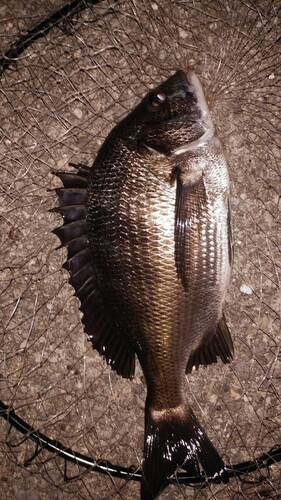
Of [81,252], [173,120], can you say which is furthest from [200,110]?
[81,252]

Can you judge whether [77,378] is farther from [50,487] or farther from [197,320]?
[197,320]

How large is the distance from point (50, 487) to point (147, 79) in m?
2.30

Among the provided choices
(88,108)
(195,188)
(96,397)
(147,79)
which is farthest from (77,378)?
(147,79)

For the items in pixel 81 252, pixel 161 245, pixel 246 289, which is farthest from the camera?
pixel 246 289

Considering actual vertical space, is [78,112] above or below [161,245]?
above

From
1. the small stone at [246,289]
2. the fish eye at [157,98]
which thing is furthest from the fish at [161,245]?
the small stone at [246,289]

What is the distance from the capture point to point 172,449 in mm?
1924

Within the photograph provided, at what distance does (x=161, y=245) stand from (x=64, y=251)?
779 millimetres

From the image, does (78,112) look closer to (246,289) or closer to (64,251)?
(64,251)

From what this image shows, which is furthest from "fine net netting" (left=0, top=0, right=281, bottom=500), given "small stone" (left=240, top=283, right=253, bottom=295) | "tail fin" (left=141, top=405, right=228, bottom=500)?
"tail fin" (left=141, top=405, right=228, bottom=500)

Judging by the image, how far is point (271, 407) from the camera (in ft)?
7.20

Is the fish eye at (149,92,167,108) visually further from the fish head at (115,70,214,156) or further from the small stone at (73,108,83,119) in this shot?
the small stone at (73,108,83,119)

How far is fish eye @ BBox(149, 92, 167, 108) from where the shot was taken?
5.75 feet

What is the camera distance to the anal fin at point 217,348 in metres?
1.96
